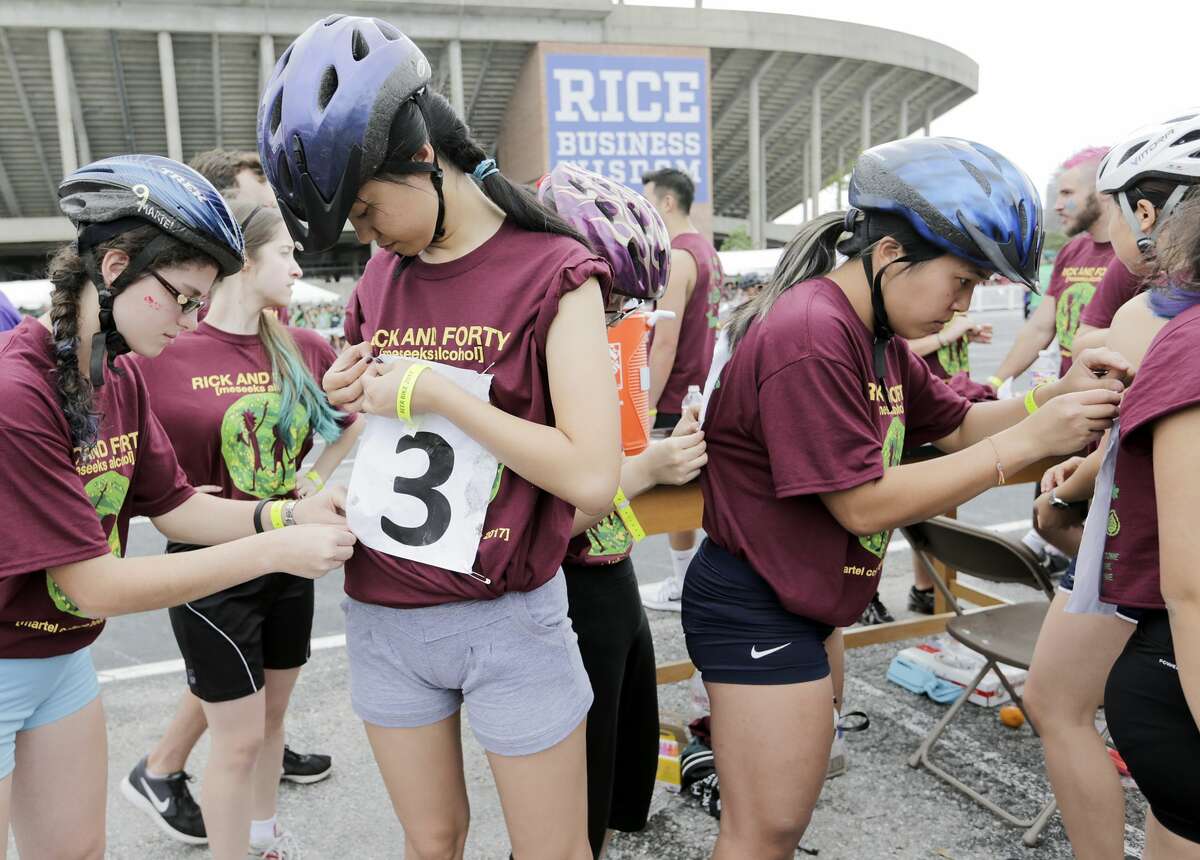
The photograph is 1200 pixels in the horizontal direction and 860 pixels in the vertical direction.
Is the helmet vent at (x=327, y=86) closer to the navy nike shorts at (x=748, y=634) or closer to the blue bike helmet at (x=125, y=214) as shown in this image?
the blue bike helmet at (x=125, y=214)

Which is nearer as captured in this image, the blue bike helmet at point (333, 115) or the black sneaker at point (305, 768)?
the blue bike helmet at point (333, 115)

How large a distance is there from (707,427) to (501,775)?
0.95 metres

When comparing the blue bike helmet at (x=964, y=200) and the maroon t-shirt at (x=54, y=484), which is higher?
the blue bike helmet at (x=964, y=200)

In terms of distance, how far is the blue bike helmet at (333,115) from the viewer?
1.61 meters

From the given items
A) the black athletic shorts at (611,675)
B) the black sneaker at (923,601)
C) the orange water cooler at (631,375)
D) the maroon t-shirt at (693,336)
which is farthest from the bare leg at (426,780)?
the black sneaker at (923,601)

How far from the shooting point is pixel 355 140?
160cm

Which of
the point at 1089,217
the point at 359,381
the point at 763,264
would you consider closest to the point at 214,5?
the point at 763,264

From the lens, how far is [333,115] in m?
1.61

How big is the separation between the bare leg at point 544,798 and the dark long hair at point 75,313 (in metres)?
1.11

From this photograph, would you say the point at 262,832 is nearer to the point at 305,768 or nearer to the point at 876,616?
the point at 305,768

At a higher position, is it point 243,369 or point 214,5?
point 214,5

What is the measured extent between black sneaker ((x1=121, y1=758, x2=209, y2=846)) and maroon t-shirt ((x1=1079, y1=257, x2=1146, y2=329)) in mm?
4288

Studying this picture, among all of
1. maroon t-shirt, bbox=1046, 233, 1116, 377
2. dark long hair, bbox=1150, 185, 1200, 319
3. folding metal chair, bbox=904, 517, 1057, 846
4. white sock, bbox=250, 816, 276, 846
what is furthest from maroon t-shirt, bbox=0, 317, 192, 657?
maroon t-shirt, bbox=1046, 233, 1116, 377

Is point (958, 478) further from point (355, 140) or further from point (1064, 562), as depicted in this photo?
point (1064, 562)
